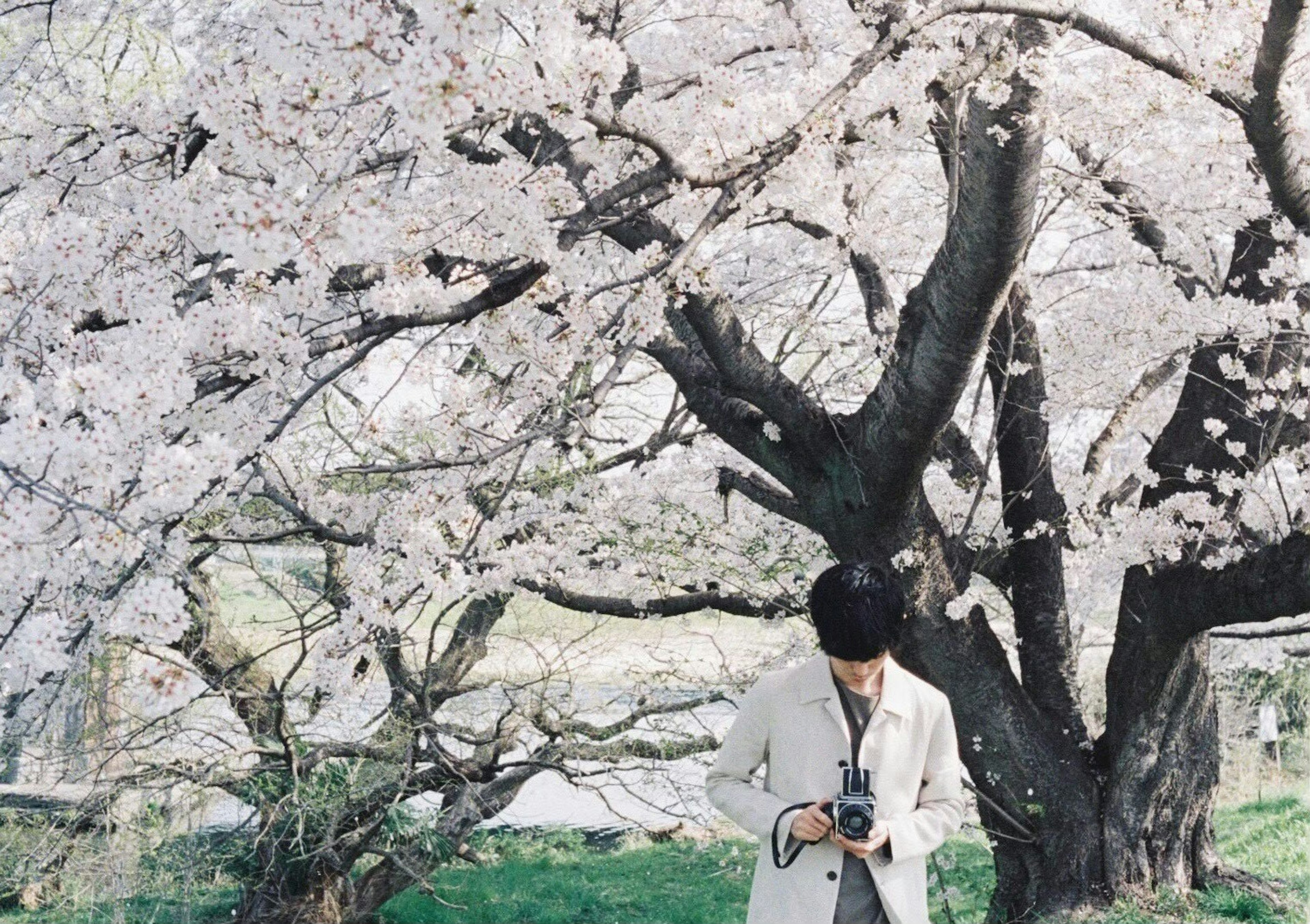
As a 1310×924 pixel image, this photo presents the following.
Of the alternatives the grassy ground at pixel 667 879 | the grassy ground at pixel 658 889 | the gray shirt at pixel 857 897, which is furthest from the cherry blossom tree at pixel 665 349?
the gray shirt at pixel 857 897

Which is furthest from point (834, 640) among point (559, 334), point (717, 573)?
point (717, 573)

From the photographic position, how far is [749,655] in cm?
574

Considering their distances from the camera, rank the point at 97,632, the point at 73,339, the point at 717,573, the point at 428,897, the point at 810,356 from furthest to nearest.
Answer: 1. the point at 810,356
2. the point at 428,897
3. the point at 717,573
4. the point at 73,339
5. the point at 97,632

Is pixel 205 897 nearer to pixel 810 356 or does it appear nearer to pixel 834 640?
pixel 810 356

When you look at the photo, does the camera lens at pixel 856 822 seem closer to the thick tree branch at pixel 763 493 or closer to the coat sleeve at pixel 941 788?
the coat sleeve at pixel 941 788

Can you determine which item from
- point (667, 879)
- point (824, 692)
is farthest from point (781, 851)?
point (667, 879)

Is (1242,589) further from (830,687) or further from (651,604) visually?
(651,604)

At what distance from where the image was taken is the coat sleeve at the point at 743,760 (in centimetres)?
203

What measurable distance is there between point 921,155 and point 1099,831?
128 inches

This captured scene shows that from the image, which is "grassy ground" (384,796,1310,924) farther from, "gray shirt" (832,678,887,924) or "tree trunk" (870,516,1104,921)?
"gray shirt" (832,678,887,924)

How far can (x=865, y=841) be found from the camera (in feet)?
6.14

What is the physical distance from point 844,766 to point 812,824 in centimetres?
14

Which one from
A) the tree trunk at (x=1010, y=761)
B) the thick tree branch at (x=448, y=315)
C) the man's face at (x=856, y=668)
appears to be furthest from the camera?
the tree trunk at (x=1010, y=761)

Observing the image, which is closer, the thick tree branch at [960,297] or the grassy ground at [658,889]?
the thick tree branch at [960,297]
